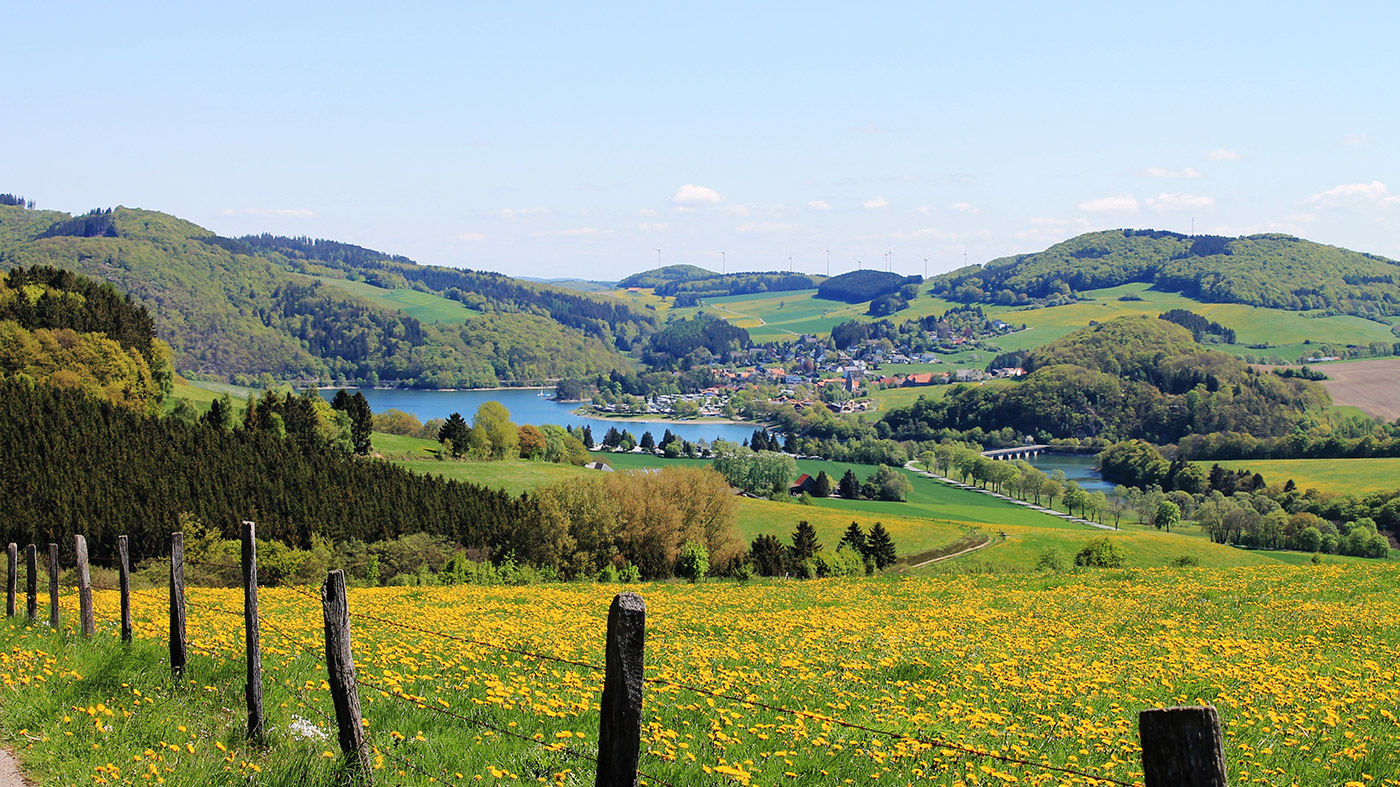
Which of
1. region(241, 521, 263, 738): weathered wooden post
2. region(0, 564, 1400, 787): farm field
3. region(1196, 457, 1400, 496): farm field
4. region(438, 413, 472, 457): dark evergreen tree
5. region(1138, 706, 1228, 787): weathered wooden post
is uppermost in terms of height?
region(1138, 706, 1228, 787): weathered wooden post

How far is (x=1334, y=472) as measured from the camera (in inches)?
5428

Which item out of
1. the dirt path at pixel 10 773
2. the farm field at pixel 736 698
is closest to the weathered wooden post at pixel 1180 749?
the farm field at pixel 736 698

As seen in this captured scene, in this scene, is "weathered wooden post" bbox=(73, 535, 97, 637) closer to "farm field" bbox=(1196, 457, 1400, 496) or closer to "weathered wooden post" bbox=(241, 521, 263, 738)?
"weathered wooden post" bbox=(241, 521, 263, 738)

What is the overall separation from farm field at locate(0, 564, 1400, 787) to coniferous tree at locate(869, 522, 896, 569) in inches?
1790

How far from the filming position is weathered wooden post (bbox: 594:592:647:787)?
17.3ft

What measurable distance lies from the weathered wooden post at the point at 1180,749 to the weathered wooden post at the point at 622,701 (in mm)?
2613

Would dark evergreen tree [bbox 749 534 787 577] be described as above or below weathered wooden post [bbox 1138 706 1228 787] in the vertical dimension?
below

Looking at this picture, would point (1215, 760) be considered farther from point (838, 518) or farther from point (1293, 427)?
point (1293, 427)

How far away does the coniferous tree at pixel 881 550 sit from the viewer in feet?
212

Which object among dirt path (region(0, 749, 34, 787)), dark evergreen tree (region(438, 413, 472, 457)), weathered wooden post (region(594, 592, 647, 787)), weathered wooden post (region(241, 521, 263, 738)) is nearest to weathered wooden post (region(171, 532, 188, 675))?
weathered wooden post (region(241, 521, 263, 738))

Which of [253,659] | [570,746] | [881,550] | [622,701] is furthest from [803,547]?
[622,701]

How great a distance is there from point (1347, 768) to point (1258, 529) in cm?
10588

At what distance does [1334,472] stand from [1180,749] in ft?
531

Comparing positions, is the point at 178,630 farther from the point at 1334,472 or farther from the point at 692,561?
the point at 1334,472
